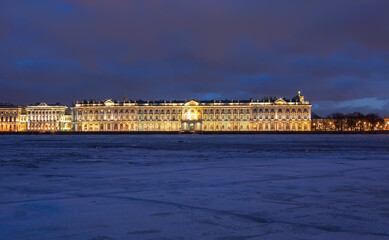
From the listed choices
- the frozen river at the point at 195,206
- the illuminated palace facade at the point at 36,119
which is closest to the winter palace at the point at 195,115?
the illuminated palace facade at the point at 36,119

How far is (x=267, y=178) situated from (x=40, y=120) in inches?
5507

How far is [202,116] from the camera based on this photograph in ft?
→ 419

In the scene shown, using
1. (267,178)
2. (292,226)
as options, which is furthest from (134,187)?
(292,226)

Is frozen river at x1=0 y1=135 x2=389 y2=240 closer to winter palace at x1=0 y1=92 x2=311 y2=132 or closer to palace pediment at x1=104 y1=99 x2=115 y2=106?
winter palace at x1=0 y1=92 x2=311 y2=132

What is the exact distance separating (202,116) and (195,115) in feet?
7.77

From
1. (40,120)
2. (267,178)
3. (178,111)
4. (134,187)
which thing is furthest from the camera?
(40,120)

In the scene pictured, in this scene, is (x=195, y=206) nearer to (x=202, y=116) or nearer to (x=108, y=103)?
(x=202, y=116)

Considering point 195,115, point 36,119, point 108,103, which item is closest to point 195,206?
point 195,115

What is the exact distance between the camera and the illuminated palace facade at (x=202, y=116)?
415 feet

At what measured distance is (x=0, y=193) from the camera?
789cm

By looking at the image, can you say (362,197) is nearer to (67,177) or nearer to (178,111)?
(67,177)

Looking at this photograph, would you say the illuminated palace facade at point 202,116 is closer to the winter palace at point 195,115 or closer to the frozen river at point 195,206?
the winter palace at point 195,115

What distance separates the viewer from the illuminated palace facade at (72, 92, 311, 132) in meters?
126

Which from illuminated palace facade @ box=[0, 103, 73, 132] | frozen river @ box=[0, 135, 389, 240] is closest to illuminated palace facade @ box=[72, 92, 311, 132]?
illuminated palace facade @ box=[0, 103, 73, 132]
